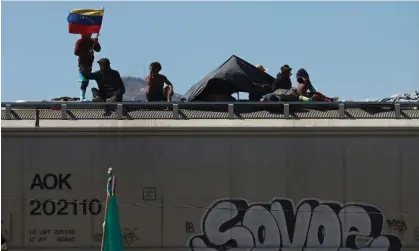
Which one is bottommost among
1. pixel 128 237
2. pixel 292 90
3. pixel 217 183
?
pixel 128 237

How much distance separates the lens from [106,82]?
48.6ft

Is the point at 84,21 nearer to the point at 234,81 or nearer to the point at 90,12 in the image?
the point at 90,12

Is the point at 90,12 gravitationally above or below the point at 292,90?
above

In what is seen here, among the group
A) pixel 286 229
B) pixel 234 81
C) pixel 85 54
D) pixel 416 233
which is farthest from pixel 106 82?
pixel 416 233

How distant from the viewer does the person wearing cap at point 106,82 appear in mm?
14766

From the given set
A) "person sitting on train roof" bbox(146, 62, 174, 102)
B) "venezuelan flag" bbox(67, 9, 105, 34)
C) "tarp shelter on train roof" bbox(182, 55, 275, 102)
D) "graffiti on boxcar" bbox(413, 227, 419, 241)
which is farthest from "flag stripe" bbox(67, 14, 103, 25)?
"graffiti on boxcar" bbox(413, 227, 419, 241)

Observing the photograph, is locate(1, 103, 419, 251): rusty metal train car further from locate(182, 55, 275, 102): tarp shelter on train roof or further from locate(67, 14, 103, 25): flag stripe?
locate(67, 14, 103, 25): flag stripe

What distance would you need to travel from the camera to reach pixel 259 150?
13547 mm

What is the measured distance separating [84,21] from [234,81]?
10.3ft

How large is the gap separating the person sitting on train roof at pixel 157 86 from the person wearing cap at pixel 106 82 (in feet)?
1.70

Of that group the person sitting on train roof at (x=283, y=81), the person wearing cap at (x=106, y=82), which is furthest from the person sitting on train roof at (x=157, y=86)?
the person sitting on train roof at (x=283, y=81)

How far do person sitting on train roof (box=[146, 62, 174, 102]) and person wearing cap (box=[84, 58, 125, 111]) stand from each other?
52 cm

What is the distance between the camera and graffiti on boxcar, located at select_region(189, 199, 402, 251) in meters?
13.2

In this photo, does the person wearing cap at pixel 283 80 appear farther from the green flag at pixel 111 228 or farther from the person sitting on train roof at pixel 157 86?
the green flag at pixel 111 228
